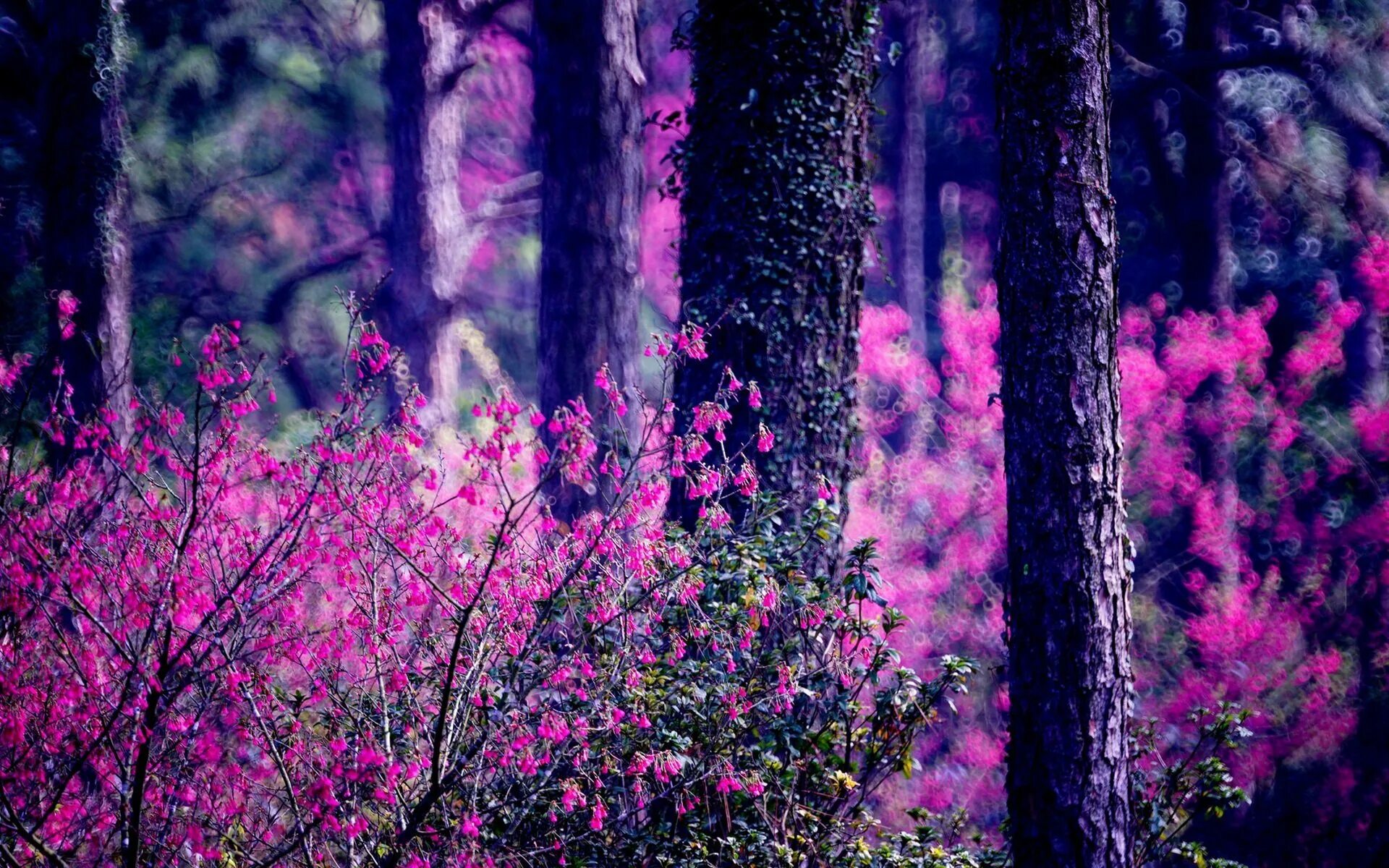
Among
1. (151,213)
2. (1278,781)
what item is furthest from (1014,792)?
(151,213)

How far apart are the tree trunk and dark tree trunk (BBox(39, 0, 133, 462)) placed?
4224 millimetres

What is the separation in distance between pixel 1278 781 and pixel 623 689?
964 cm

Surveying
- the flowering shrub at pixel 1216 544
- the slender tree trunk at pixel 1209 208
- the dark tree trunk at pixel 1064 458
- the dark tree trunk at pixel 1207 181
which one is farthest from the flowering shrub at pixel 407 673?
the dark tree trunk at pixel 1207 181

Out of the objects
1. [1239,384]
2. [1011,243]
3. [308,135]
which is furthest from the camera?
[308,135]

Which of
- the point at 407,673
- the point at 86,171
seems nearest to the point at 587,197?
the point at 86,171

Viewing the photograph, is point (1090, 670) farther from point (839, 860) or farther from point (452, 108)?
point (452, 108)

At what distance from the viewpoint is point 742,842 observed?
434 cm

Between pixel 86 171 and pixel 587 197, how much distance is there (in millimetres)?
4357

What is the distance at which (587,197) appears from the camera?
9.30 meters

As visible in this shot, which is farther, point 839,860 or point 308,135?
point 308,135

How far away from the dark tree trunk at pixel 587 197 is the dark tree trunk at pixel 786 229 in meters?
3.07

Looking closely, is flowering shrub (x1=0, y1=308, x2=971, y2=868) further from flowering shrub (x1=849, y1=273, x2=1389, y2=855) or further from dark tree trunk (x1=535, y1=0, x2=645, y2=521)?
flowering shrub (x1=849, y1=273, x2=1389, y2=855)

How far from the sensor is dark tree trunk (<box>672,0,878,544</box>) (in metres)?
6.05

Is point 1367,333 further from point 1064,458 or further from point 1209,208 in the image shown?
point 1064,458
